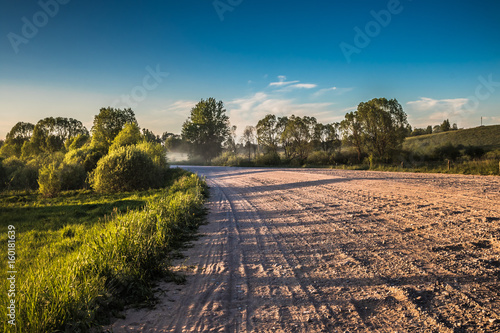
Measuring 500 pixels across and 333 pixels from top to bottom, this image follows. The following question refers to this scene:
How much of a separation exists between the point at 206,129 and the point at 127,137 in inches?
1696

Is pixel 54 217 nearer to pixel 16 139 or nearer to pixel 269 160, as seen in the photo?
pixel 269 160

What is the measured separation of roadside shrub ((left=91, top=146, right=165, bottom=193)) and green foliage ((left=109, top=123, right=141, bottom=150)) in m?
7.16

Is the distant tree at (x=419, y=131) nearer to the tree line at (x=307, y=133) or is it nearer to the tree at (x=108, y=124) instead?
the tree line at (x=307, y=133)

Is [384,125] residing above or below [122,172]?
above

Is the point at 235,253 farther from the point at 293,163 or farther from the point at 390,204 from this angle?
the point at 293,163

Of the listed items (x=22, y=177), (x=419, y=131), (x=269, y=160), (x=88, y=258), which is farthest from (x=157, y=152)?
(x=419, y=131)

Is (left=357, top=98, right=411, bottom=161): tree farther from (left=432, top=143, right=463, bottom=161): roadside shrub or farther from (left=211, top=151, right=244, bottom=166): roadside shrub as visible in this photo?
(left=211, top=151, right=244, bottom=166): roadside shrub

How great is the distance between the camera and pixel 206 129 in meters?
70.6

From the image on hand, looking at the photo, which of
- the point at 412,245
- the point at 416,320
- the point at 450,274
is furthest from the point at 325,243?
the point at 416,320

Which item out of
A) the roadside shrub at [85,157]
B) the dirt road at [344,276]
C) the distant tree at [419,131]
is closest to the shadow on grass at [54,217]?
the dirt road at [344,276]

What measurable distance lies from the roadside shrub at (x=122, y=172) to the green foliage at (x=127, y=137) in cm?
716

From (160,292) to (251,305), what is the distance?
140cm

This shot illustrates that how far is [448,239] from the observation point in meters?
5.04

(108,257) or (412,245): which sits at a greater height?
(108,257)
